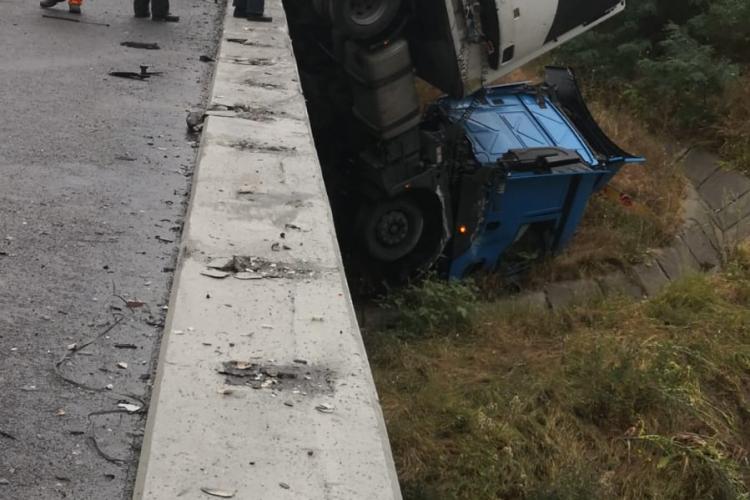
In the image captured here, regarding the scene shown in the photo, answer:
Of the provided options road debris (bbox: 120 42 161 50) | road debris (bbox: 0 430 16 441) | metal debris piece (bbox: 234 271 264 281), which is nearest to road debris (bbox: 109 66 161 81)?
road debris (bbox: 120 42 161 50)

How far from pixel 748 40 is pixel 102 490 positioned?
11.8m

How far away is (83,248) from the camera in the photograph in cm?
297

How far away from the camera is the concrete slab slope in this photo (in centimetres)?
A: 190

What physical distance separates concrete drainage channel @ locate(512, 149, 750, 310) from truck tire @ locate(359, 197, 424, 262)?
1208mm

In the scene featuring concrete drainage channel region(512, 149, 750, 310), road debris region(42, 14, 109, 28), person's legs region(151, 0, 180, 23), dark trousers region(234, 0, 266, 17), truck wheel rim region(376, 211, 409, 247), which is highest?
dark trousers region(234, 0, 266, 17)

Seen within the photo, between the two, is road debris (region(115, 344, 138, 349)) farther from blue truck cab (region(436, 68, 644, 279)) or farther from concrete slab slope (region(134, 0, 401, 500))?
blue truck cab (region(436, 68, 644, 279))

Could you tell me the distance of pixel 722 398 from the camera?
560 cm

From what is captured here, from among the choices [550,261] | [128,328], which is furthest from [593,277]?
[128,328]

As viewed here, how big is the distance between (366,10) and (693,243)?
5.02m

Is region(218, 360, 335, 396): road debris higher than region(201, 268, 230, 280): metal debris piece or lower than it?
lower

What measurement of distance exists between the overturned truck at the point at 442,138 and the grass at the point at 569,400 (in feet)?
2.75

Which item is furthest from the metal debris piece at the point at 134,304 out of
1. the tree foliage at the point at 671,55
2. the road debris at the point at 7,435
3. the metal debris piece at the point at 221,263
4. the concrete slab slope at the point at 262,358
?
the tree foliage at the point at 671,55

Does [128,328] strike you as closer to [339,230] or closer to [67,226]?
[67,226]

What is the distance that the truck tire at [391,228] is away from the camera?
292 inches
